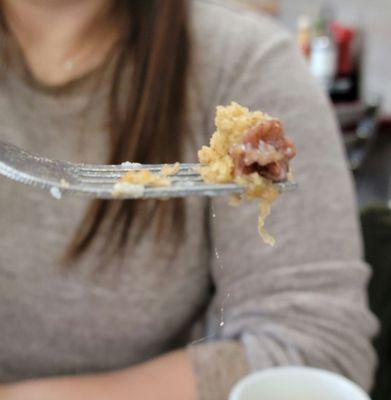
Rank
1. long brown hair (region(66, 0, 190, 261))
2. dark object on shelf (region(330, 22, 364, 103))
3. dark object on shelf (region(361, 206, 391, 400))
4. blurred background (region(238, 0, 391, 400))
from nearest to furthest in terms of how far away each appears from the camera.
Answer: long brown hair (region(66, 0, 190, 261)) → dark object on shelf (region(361, 206, 391, 400)) → blurred background (region(238, 0, 391, 400)) → dark object on shelf (region(330, 22, 364, 103))

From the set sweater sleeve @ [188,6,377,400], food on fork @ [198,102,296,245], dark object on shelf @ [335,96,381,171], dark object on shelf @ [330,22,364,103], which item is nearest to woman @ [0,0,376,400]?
sweater sleeve @ [188,6,377,400]

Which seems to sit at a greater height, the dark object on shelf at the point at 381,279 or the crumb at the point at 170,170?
the crumb at the point at 170,170

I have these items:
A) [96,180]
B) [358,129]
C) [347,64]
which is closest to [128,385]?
[96,180]

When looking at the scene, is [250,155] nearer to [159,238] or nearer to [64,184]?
[64,184]

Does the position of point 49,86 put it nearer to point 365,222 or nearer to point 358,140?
point 365,222

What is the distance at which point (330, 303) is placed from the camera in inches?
18.9

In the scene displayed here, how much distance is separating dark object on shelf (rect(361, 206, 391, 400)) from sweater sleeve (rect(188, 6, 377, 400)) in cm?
A: 7

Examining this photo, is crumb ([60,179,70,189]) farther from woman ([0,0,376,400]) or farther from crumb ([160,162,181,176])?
woman ([0,0,376,400])

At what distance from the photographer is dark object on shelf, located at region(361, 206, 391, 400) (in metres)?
0.56

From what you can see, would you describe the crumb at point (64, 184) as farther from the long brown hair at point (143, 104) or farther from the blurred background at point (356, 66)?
the blurred background at point (356, 66)

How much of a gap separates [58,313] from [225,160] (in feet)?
0.91

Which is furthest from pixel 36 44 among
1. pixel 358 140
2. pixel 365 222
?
pixel 358 140

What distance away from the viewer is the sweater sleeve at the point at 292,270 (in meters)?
0.47

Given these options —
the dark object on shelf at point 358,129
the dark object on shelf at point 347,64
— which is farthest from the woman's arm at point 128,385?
the dark object on shelf at point 347,64
